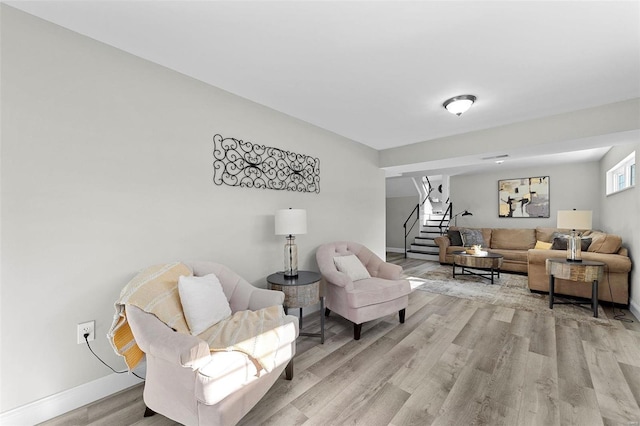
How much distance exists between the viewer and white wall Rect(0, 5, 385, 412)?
1.55 metres

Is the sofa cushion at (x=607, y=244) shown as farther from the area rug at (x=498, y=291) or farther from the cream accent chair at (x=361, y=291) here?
the cream accent chair at (x=361, y=291)

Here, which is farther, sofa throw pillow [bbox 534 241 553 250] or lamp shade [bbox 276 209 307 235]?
sofa throw pillow [bbox 534 241 553 250]

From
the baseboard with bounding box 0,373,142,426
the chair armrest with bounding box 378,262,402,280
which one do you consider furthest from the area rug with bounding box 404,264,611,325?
the baseboard with bounding box 0,373,142,426

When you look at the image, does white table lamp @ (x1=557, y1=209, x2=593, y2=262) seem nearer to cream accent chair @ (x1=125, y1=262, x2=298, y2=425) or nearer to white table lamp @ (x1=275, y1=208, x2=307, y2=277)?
white table lamp @ (x1=275, y1=208, x2=307, y2=277)

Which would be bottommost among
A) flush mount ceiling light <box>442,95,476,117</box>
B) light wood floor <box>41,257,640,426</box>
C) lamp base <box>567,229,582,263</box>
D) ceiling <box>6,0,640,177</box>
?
light wood floor <box>41,257,640,426</box>

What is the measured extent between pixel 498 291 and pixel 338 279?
3.15 meters

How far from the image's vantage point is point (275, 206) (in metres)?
2.95

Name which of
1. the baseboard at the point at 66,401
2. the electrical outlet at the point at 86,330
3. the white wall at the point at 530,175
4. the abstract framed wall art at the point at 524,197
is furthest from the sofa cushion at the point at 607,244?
the electrical outlet at the point at 86,330

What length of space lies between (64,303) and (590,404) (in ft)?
11.3

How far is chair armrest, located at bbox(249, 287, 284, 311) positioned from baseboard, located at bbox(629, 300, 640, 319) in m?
4.13

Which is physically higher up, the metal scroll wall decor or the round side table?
the metal scroll wall decor

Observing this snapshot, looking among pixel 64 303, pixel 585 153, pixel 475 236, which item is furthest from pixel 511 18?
pixel 475 236

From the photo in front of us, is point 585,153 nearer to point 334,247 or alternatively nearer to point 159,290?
point 334,247

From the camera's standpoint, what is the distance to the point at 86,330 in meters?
1.76
